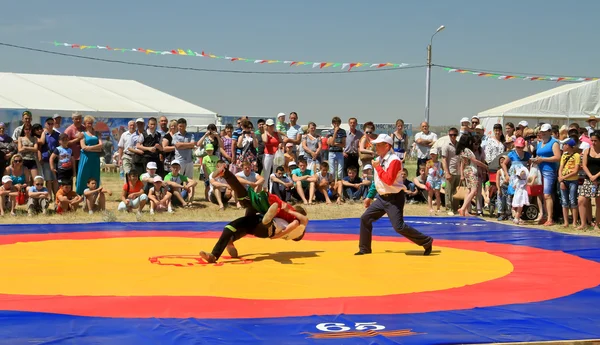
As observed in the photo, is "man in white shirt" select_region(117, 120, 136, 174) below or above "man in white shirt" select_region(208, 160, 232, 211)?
above

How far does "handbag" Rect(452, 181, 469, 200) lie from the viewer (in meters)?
14.5

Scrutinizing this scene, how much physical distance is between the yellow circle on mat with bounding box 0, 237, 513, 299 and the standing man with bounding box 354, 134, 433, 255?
223 mm

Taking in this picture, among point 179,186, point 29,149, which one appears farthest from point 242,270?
point 29,149

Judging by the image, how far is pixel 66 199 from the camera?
13859mm

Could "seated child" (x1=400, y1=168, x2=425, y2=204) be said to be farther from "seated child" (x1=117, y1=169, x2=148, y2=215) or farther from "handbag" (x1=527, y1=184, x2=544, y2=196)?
"seated child" (x1=117, y1=169, x2=148, y2=215)

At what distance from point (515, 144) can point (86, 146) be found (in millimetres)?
7965

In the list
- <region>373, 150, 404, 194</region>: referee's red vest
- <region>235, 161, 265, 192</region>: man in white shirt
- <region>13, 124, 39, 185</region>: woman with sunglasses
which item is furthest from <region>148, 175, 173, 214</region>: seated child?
<region>373, 150, 404, 194</region>: referee's red vest

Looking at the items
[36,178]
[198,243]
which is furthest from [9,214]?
[198,243]

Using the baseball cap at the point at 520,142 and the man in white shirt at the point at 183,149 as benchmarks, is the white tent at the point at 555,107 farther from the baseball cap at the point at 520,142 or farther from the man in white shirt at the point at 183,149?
the man in white shirt at the point at 183,149

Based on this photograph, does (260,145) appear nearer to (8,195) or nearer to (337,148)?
(337,148)

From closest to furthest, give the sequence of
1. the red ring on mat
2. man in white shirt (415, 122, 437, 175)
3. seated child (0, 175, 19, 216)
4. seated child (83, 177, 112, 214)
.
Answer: the red ring on mat → seated child (0, 175, 19, 216) → seated child (83, 177, 112, 214) → man in white shirt (415, 122, 437, 175)

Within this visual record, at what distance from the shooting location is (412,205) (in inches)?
639

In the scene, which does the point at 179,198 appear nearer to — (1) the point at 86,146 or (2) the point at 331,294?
(1) the point at 86,146

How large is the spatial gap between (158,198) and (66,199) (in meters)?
1.73
